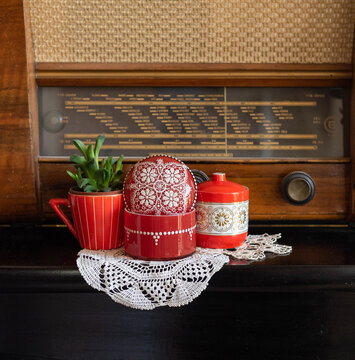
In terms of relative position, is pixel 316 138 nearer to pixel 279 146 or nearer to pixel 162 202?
pixel 279 146

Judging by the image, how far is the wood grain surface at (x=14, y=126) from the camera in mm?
736

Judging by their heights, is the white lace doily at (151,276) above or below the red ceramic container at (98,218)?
below

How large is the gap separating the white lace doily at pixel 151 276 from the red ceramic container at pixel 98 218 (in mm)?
28

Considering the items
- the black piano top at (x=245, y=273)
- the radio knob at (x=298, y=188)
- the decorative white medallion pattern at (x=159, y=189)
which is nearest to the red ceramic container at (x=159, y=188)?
the decorative white medallion pattern at (x=159, y=189)

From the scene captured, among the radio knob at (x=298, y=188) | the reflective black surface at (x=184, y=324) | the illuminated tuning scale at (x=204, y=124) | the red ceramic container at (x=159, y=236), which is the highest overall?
the illuminated tuning scale at (x=204, y=124)

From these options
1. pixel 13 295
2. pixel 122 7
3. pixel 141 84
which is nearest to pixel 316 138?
pixel 141 84

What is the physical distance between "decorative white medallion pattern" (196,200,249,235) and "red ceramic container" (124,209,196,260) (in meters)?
0.05

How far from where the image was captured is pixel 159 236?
22.3 inches

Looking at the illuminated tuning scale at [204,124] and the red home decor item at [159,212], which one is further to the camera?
the illuminated tuning scale at [204,124]

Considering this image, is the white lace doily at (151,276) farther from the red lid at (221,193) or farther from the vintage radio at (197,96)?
the vintage radio at (197,96)

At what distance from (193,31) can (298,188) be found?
42cm

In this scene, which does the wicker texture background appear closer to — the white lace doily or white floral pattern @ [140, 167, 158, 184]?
white floral pattern @ [140, 167, 158, 184]

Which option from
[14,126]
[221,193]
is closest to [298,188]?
[221,193]

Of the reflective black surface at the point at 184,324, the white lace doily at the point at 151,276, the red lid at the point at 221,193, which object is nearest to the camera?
the white lace doily at the point at 151,276
